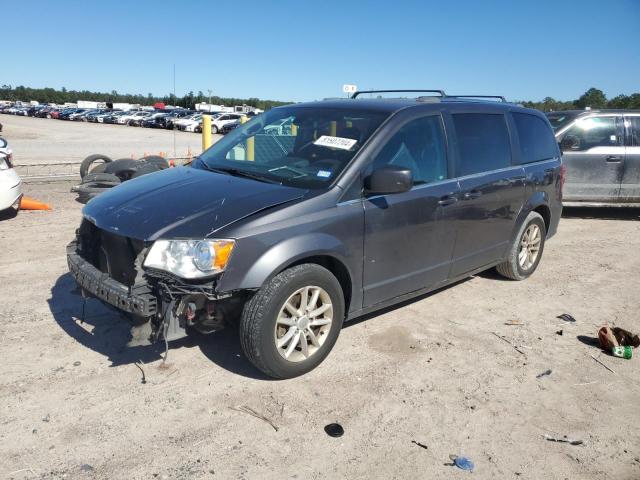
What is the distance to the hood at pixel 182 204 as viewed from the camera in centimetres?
328

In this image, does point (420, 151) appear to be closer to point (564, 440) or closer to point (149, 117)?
point (564, 440)

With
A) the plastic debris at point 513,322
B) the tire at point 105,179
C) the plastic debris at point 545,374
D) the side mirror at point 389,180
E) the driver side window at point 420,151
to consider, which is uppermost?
the driver side window at point 420,151

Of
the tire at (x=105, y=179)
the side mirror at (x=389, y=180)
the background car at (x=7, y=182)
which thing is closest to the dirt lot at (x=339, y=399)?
the side mirror at (x=389, y=180)

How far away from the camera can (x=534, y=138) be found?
18.8 ft

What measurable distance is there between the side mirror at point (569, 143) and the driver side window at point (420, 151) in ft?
17.7

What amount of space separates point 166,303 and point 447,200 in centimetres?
238

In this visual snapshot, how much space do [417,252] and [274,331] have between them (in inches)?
56.5

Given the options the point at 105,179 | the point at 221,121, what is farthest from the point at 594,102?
the point at 105,179

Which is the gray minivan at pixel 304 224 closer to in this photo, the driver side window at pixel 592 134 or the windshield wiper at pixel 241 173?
the windshield wiper at pixel 241 173

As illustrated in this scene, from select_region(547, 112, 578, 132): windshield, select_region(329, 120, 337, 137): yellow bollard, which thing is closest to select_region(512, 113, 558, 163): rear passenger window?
select_region(329, 120, 337, 137): yellow bollard

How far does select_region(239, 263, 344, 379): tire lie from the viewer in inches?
129

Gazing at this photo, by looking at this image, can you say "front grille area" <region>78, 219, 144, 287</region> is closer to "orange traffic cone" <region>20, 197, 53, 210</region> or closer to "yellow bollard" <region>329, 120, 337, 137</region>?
"yellow bollard" <region>329, 120, 337, 137</region>

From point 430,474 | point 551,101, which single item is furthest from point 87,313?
point 551,101

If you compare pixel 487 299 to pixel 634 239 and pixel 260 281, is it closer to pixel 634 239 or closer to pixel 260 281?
pixel 260 281
